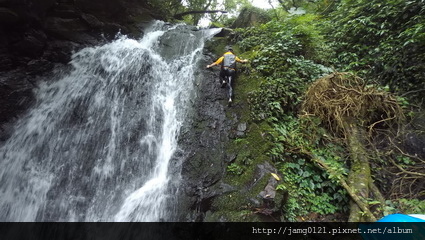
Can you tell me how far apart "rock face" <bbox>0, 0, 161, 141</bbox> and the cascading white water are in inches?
18.9

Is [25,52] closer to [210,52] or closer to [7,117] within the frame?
[7,117]

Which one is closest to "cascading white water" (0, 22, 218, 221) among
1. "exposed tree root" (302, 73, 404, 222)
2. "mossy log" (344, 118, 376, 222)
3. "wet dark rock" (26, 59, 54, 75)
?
"wet dark rock" (26, 59, 54, 75)

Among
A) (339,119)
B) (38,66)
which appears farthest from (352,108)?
(38,66)

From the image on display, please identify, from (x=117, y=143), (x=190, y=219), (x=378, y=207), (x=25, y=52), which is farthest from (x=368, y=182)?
(x=25, y=52)

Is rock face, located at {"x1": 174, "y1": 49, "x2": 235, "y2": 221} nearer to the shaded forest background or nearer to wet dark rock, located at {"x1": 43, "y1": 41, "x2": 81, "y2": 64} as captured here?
the shaded forest background

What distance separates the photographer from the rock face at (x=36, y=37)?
259 inches

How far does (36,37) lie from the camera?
7.45 meters

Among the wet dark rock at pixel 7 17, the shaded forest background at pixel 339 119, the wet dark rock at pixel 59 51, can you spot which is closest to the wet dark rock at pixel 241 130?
the shaded forest background at pixel 339 119

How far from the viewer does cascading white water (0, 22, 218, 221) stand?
4.91 m

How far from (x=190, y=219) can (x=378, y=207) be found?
356cm

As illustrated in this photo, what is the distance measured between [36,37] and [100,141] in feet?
Answer: 15.7

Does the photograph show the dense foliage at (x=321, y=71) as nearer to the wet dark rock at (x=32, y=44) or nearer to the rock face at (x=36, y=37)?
the rock face at (x=36, y=37)

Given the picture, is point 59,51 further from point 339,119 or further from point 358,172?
point 358,172

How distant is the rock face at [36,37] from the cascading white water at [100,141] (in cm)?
48
